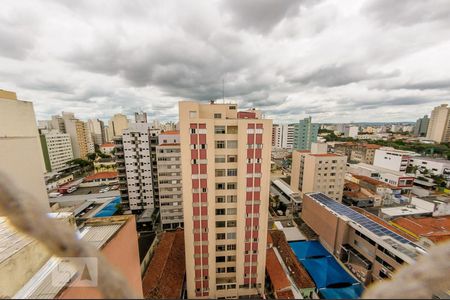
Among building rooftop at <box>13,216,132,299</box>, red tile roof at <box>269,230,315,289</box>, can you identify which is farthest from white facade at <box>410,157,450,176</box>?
building rooftop at <box>13,216,132,299</box>

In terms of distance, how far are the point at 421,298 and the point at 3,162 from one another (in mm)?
12093

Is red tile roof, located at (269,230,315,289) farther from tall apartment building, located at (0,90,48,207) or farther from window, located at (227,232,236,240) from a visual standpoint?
tall apartment building, located at (0,90,48,207)

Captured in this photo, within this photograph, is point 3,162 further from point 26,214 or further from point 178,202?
point 178,202

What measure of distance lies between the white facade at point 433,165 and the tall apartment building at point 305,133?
22644mm

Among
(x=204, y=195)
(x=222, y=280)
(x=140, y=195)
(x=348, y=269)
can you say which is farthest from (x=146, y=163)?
(x=348, y=269)

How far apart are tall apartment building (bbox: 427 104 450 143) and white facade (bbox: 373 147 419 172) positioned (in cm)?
5711

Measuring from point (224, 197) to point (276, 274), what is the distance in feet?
22.8

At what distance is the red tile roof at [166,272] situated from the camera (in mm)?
A: 11263

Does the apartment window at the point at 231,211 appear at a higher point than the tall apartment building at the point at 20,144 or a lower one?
lower

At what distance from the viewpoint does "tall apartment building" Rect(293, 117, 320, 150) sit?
55688mm

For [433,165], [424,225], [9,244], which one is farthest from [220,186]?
[433,165]

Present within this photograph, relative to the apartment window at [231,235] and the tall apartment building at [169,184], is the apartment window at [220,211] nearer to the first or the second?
the apartment window at [231,235]

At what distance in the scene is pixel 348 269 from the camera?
14.9 meters

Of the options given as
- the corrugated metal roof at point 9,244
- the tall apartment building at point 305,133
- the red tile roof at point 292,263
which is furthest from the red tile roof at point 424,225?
the tall apartment building at point 305,133
